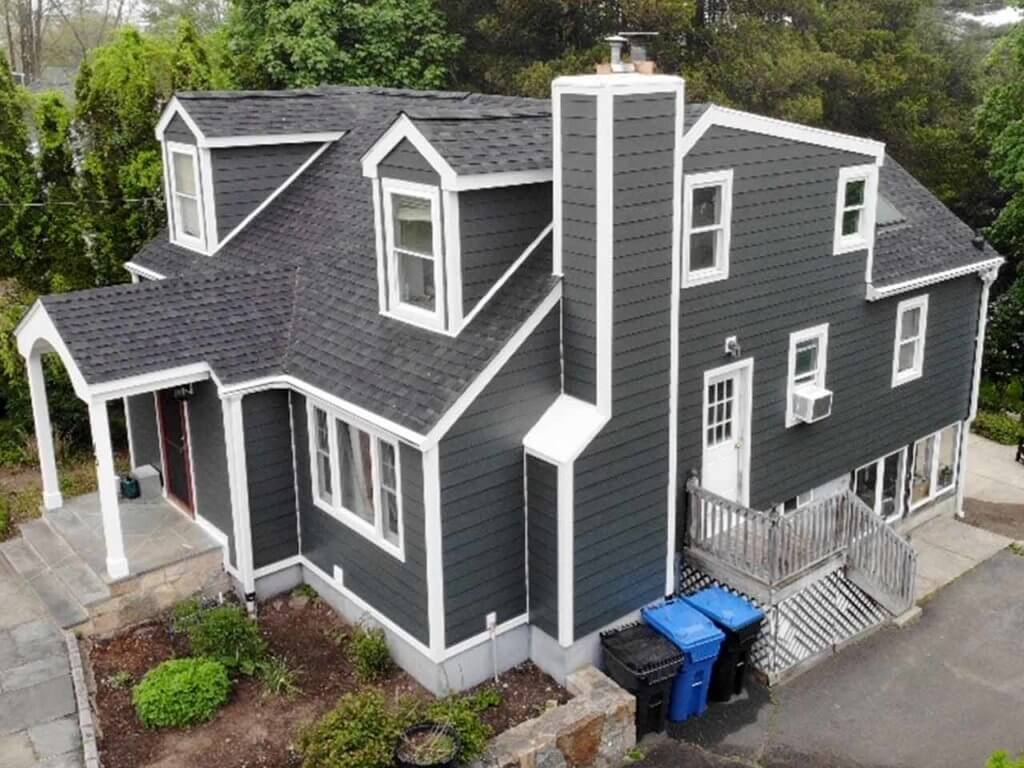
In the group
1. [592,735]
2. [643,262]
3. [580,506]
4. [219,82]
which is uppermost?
[219,82]

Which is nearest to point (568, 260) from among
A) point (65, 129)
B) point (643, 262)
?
point (643, 262)

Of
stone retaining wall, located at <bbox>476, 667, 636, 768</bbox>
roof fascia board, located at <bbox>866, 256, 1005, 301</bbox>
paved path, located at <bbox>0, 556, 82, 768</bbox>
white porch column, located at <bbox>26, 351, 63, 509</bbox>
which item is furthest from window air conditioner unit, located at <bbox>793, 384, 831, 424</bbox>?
white porch column, located at <bbox>26, 351, 63, 509</bbox>

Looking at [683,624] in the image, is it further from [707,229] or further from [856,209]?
[856,209]

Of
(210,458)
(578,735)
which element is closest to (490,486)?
(578,735)

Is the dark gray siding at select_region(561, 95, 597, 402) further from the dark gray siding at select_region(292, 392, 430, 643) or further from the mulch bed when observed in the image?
the mulch bed

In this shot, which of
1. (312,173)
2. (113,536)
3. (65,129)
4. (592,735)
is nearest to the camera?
(592,735)

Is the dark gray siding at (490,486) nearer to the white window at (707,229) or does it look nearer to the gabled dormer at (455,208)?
the gabled dormer at (455,208)

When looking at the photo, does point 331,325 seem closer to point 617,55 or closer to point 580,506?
point 580,506
